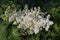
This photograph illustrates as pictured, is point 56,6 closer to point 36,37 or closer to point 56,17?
point 56,17

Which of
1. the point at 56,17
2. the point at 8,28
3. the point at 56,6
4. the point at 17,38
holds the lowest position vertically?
the point at 17,38

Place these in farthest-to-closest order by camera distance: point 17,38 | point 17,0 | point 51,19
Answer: point 17,0
point 51,19
point 17,38

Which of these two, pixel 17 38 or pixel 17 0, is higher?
pixel 17 0

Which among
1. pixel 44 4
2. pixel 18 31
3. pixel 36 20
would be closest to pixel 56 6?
pixel 44 4

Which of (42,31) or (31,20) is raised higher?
(31,20)
